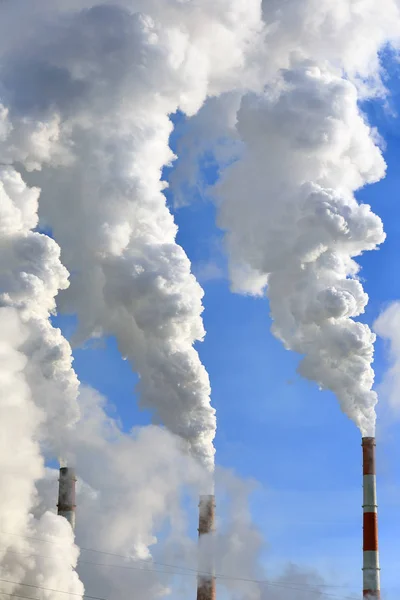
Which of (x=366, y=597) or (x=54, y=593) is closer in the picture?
(x=54, y=593)

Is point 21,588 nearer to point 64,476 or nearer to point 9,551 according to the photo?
point 9,551

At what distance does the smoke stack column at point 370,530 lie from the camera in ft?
247

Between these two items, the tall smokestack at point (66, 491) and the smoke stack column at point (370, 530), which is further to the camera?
the tall smokestack at point (66, 491)

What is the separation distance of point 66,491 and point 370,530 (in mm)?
20376

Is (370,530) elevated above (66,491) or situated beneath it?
situated beneath

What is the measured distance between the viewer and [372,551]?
247 feet

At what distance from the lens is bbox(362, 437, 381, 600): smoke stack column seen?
75312 mm

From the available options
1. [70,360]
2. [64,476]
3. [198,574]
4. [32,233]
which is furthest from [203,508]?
[32,233]

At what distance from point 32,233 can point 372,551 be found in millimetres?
29075

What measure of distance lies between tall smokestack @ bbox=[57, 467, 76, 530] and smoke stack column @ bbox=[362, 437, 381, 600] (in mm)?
19400

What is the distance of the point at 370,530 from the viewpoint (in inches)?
2992

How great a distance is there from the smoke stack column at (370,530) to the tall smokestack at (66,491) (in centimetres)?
1940

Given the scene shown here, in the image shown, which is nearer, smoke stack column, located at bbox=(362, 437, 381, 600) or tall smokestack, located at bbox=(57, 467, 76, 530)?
smoke stack column, located at bbox=(362, 437, 381, 600)

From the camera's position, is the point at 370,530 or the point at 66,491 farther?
the point at 66,491
